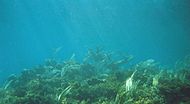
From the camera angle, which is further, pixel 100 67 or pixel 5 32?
pixel 5 32

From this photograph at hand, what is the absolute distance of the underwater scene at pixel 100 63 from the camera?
1101 centimetres

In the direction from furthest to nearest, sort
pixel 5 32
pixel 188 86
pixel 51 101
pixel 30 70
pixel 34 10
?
pixel 5 32 → pixel 34 10 → pixel 30 70 → pixel 51 101 → pixel 188 86

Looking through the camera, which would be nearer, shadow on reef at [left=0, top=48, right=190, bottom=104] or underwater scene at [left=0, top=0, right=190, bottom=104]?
shadow on reef at [left=0, top=48, right=190, bottom=104]

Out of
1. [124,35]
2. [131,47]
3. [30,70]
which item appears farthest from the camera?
[131,47]

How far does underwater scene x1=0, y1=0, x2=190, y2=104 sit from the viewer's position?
11005 mm

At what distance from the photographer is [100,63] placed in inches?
847

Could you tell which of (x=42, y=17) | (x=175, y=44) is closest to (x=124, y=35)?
(x=175, y=44)

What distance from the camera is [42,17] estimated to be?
58.4 meters

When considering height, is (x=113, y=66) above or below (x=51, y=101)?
above

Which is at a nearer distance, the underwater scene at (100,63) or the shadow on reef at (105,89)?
the shadow on reef at (105,89)

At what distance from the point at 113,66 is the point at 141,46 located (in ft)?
338

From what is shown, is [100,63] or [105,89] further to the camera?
[100,63]

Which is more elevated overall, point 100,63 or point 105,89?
point 100,63

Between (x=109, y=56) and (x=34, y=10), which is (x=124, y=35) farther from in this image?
(x=109, y=56)
